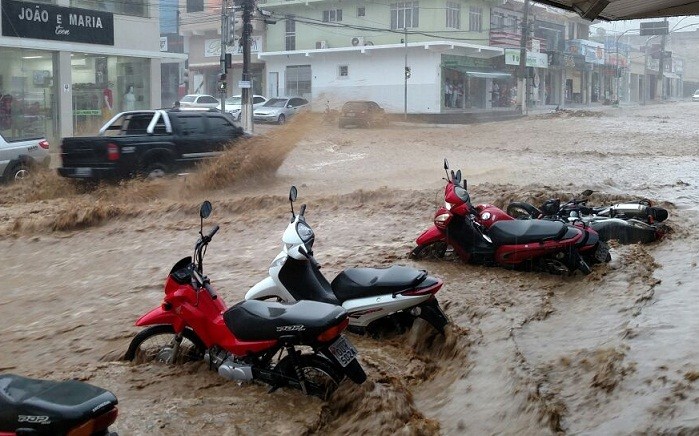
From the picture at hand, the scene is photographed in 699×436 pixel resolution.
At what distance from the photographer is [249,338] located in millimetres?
5395

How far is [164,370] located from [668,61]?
84073mm

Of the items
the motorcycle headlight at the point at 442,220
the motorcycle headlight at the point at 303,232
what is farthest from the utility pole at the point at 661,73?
the motorcycle headlight at the point at 303,232

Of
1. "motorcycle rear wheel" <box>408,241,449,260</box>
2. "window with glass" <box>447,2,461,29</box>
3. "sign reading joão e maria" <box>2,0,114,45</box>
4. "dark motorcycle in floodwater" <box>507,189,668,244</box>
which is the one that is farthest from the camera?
"window with glass" <box>447,2,461,29</box>

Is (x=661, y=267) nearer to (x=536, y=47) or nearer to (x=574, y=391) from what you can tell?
(x=574, y=391)

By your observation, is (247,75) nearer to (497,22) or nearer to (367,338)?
(367,338)

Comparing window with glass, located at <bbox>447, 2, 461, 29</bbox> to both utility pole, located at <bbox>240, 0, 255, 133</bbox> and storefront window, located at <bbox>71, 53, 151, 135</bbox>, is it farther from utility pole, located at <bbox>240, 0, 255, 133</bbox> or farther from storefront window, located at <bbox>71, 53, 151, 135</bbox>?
utility pole, located at <bbox>240, 0, 255, 133</bbox>

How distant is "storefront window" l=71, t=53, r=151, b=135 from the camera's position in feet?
94.7

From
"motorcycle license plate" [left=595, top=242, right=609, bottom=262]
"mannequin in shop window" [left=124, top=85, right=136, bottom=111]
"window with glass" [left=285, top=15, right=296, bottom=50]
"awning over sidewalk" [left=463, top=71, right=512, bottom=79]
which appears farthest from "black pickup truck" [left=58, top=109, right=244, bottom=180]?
"window with glass" [left=285, top=15, right=296, bottom=50]

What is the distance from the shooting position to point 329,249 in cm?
1063

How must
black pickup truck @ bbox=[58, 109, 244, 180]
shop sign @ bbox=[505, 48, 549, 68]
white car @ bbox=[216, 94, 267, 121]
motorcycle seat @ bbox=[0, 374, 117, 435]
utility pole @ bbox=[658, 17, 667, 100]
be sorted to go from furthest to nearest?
utility pole @ bbox=[658, 17, 667, 100] < shop sign @ bbox=[505, 48, 549, 68] < white car @ bbox=[216, 94, 267, 121] < black pickup truck @ bbox=[58, 109, 244, 180] < motorcycle seat @ bbox=[0, 374, 117, 435]

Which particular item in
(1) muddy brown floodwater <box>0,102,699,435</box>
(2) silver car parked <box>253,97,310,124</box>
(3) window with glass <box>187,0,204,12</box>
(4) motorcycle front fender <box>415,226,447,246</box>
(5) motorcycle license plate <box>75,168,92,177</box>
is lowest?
(1) muddy brown floodwater <box>0,102,699,435</box>

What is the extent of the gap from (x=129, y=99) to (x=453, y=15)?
59.5 ft

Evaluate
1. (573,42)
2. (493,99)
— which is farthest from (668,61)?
(493,99)

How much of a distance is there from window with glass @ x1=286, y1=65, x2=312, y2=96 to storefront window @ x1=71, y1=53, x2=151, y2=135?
16.5 meters
